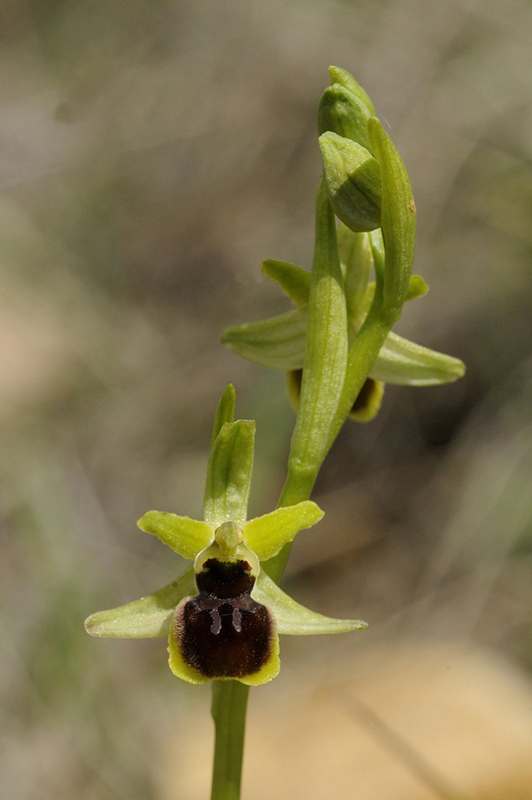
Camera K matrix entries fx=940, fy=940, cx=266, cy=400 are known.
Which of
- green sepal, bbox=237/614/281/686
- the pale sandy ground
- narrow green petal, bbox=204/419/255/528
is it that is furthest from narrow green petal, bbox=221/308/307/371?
the pale sandy ground

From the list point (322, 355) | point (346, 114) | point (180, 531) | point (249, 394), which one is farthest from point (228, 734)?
point (249, 394)

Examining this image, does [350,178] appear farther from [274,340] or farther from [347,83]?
[274,340]

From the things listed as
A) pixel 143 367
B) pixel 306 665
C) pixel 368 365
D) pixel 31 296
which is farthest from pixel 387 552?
pixel 368 365

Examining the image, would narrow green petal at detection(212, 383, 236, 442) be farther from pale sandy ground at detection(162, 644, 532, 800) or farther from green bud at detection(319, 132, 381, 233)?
pale sandy ground at detection(162, 644, 532, 800)

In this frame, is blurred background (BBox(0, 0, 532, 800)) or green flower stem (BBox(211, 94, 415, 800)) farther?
blurred background (BBox(0, 0, 532, 800))

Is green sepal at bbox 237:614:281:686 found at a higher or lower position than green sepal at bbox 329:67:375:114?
lower

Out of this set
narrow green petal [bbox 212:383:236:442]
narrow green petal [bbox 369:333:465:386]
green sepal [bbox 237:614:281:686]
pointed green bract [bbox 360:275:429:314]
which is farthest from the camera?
narrow green petal [bbox 369:333:465:386]

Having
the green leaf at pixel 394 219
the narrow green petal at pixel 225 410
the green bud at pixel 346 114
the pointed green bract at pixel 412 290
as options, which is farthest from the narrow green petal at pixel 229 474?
the green bud at pixel 346 114
